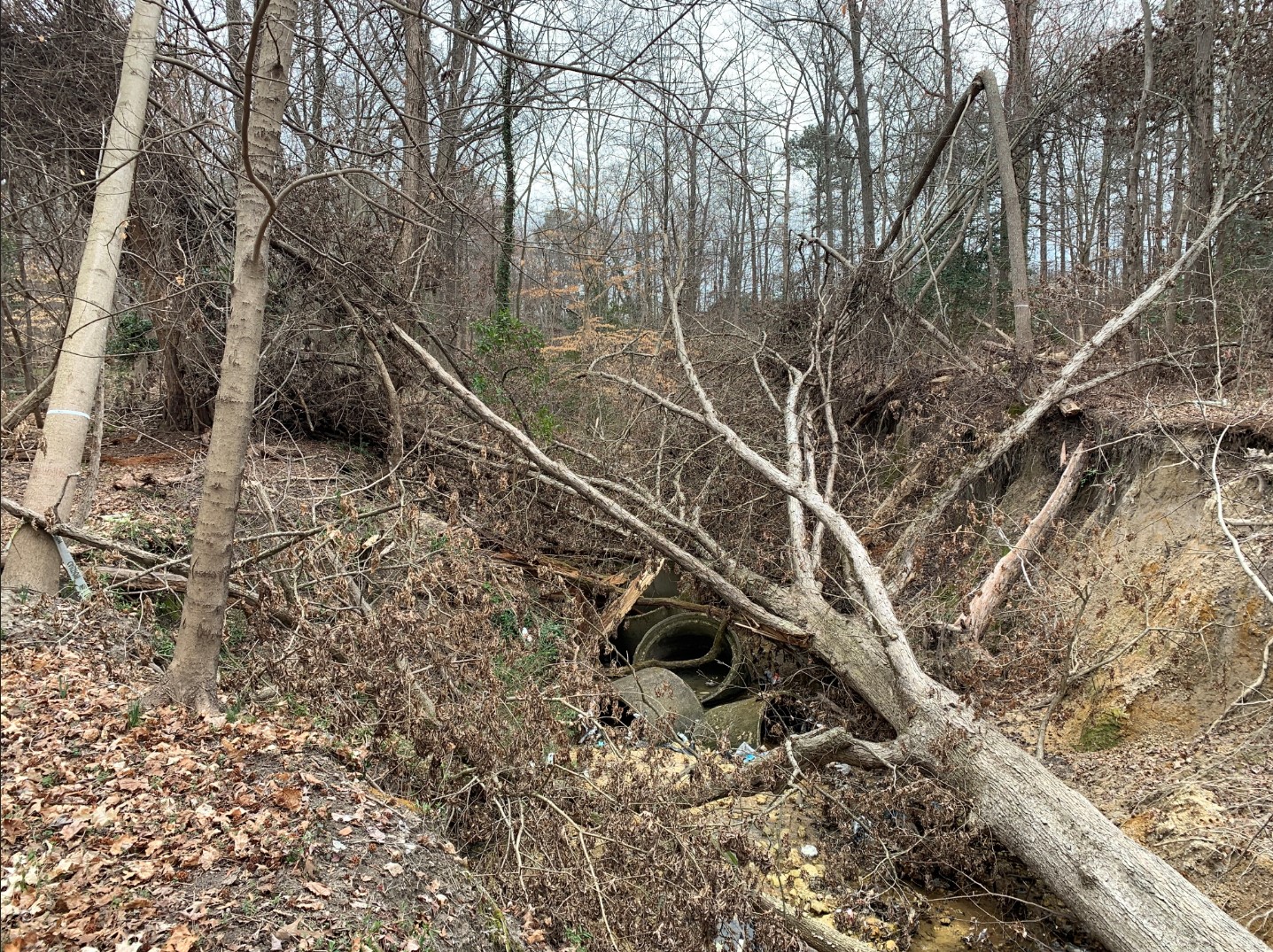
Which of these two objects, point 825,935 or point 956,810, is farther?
point 956,810

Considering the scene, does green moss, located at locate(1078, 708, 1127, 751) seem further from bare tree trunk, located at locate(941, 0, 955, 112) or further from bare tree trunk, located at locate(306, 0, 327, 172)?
bare tree trunk, located at locate(941, 0, 955, 112)

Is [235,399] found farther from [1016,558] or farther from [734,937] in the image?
[1016,558]

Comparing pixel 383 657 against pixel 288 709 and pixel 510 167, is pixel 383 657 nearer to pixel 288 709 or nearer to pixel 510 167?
pixel 288 709

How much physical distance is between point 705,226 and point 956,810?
49.3 feet

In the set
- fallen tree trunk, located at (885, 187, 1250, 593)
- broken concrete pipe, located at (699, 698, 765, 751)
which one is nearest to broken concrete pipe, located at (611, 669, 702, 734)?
broken concrete pipe, located at (699, 698, 765, 751)

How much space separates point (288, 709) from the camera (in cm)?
403

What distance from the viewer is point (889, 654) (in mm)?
5258

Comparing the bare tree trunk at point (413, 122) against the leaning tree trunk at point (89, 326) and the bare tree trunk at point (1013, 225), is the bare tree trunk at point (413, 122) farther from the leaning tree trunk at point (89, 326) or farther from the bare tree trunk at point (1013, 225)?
the bare tree trunk at point (1013, 225)

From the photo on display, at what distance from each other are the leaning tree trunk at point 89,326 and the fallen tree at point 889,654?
2.95 meters

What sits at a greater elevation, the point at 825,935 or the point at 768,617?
the point at 768,617

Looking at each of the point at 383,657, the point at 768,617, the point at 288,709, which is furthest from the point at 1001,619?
the point at 288,709

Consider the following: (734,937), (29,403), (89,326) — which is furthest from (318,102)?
(734,937)

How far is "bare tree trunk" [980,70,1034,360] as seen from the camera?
787 centimetres

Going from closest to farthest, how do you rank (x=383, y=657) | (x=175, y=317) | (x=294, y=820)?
(x=294, y=820), (x=383, y=657), (x=175, y=317)
